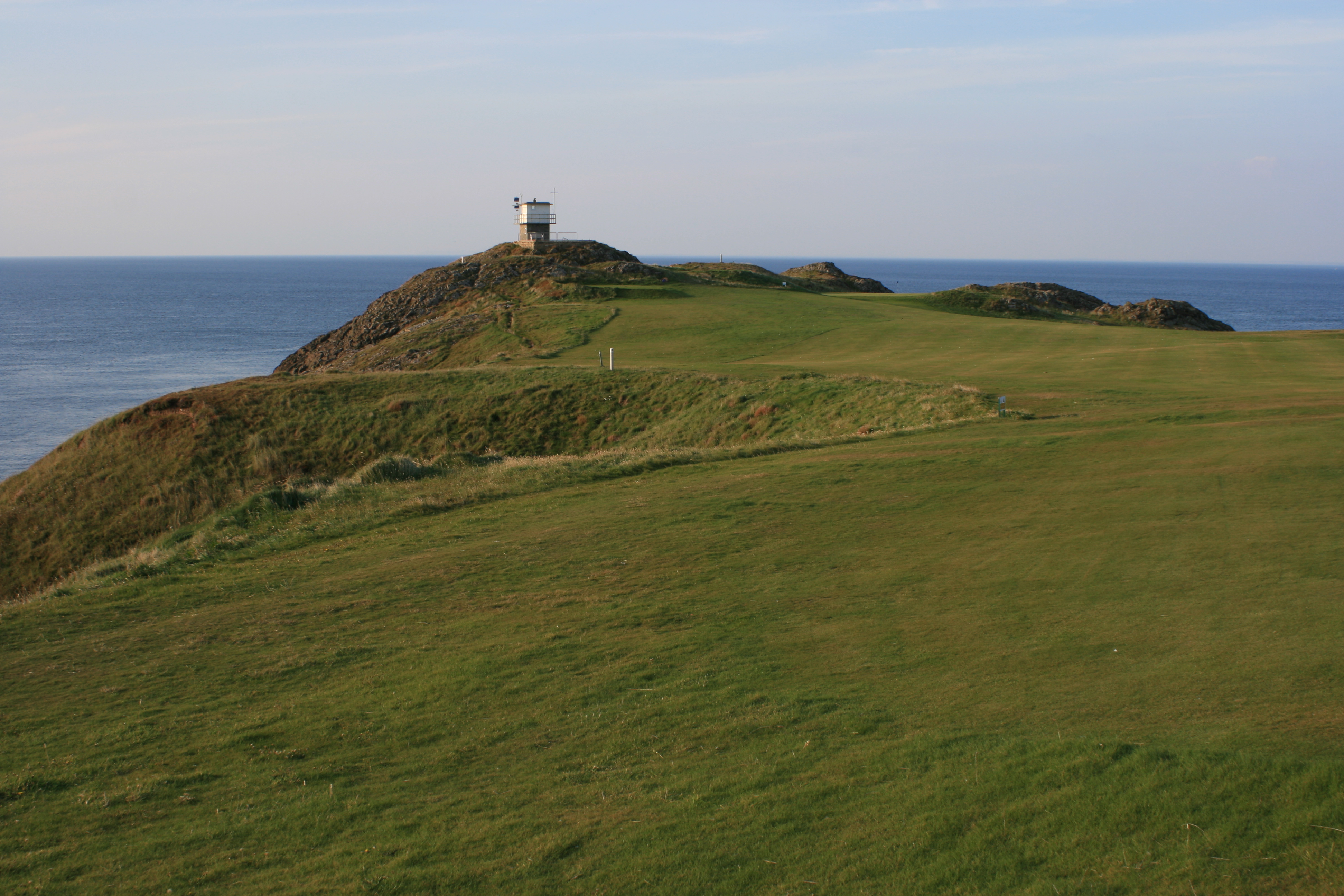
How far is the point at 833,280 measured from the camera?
318ft

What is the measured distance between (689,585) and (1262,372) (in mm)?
27652

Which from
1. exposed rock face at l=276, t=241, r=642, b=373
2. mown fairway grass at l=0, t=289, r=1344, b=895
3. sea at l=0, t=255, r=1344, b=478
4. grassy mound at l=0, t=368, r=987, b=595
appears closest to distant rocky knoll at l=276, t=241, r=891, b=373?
exposed rock face at l=276, t=241, r=642, b=373

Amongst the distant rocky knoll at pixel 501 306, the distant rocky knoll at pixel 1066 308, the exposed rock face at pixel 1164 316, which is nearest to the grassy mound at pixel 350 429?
the distant rocky knoll at pixel 501 306

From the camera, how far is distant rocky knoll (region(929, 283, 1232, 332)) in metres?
72.8

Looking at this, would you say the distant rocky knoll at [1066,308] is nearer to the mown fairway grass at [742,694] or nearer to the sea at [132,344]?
the mown fairway grass at [742,694]

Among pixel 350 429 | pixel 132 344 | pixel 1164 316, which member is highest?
pixel 1164 316

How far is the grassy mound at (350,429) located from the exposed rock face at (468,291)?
23739 millimetres

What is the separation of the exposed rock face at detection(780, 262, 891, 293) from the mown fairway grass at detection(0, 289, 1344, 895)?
7348 cm

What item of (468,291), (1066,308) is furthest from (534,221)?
(1066,308)

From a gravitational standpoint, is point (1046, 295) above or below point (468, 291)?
above

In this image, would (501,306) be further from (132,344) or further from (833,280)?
(132,344)

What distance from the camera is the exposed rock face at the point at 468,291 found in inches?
2739

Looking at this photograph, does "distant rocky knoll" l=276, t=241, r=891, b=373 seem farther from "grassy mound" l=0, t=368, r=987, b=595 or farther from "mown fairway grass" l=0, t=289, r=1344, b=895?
"mown fairway grass" l=0, t=289, r=1344, b=895

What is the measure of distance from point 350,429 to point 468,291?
37856 millimetres
